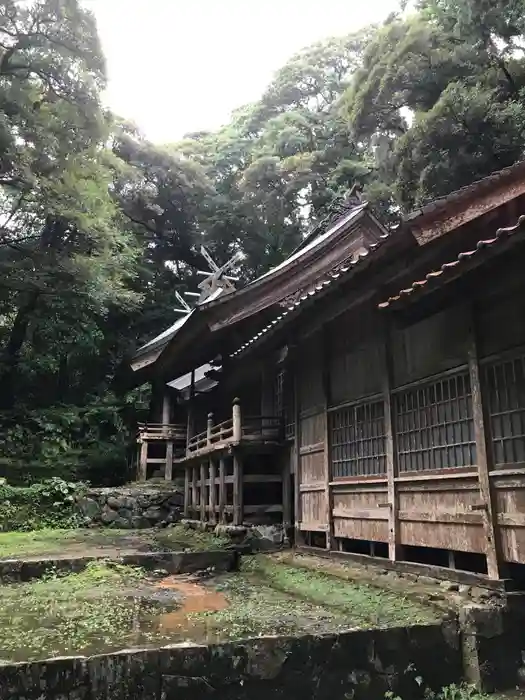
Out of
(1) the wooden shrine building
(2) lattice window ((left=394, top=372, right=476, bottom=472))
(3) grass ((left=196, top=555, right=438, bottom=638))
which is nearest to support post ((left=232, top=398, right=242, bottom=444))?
(1) the wooden shrine building

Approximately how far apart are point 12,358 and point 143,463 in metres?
8.90

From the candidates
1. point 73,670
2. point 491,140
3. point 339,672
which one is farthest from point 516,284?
point 491,140

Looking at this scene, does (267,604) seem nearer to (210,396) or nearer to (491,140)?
(210,396)

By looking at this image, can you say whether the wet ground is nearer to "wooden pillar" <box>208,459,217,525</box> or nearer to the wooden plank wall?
the wooden plank wall

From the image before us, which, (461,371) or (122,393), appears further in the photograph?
(122,393)

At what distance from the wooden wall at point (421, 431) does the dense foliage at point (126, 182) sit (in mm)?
10964

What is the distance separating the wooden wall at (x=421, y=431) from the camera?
6.01 metres

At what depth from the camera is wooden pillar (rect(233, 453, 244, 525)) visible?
1214 centimetres

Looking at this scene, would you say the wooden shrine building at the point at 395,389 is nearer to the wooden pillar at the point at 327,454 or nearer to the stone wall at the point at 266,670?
the wooden pillar at the point at 327,454

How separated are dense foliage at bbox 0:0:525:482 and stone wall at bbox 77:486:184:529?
4.38 metres

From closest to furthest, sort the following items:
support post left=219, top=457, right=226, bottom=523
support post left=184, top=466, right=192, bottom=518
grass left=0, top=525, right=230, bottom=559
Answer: grass left=0, top=525, right=230, bottom=559
support post left=219, top=457, right=226, bottom=523
support post left=184, top=466, right=192, bottom=518

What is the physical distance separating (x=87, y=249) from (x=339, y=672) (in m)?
20.2

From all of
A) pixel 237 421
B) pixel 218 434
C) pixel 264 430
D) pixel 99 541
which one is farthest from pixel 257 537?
pixel 99 541

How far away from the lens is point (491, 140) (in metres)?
16.8
